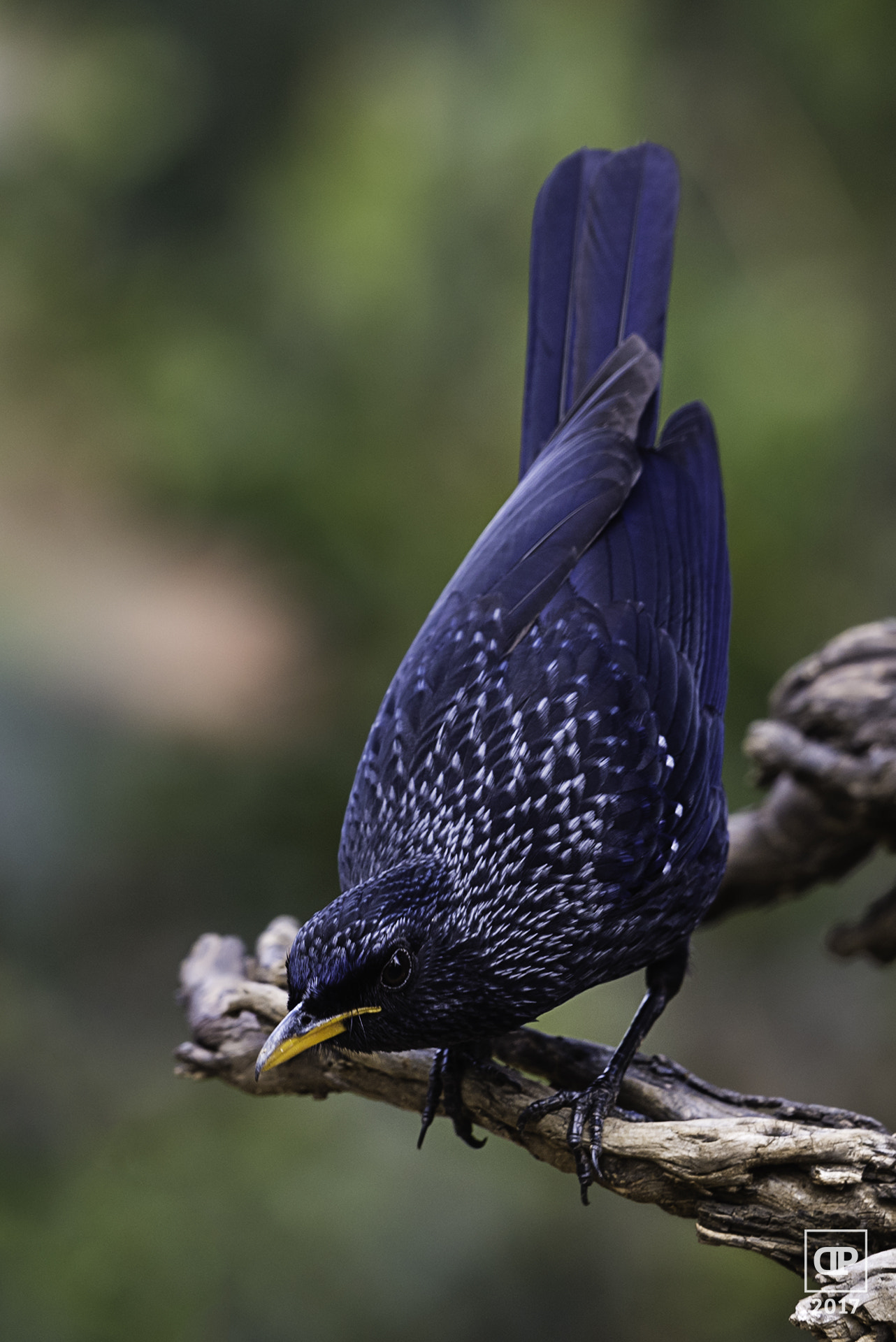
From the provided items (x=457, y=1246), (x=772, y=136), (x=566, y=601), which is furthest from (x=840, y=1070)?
(x=772, y=136)

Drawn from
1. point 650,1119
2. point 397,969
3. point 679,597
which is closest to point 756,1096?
point 650,1119

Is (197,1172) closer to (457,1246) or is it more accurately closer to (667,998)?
(457,1246)

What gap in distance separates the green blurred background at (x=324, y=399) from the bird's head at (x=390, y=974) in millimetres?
2296

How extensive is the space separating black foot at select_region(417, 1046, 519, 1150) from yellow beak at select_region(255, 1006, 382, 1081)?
372 mm

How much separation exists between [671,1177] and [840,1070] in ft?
10.6

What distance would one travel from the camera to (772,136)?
5.23 metres

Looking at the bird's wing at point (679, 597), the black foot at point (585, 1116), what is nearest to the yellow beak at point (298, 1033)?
the black foot at point (585, 1116)

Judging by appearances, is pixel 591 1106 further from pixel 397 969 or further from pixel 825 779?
pixel 825 779

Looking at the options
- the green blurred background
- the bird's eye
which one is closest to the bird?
the bird's eye

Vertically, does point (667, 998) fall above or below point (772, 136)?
below

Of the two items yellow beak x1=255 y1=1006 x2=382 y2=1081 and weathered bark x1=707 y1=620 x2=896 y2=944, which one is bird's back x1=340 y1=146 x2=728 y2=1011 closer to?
yellow beak x1=255 y1=1006 x2=382 y2=1081

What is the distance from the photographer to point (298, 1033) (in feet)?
6.98

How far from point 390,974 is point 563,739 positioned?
0.61m

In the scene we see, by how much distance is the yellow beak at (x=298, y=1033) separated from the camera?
2102mm
